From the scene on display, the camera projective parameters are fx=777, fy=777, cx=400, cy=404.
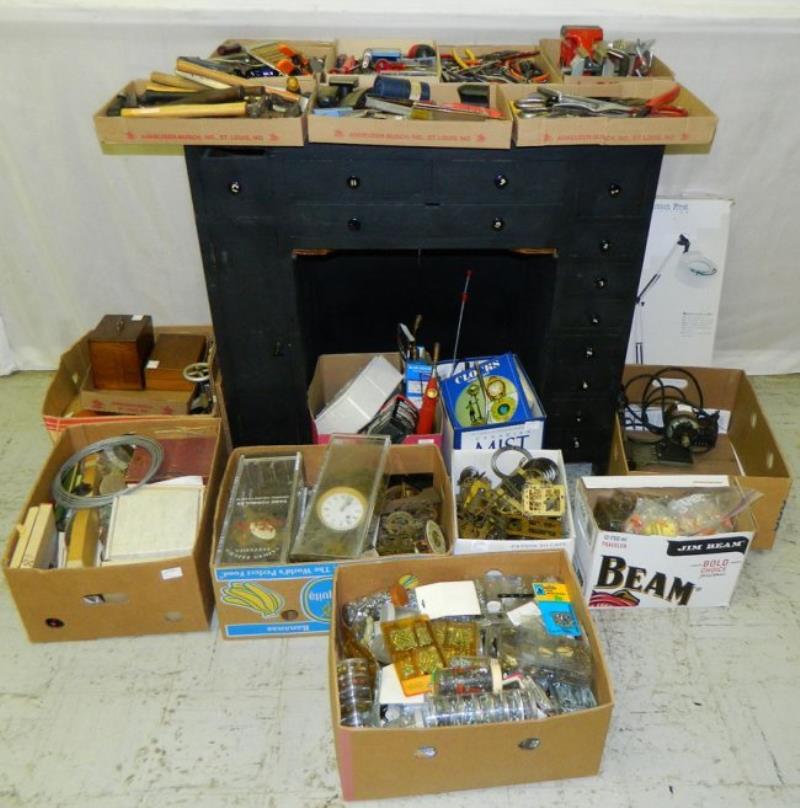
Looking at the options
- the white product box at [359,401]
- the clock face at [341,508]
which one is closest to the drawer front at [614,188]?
the white product box at [359,401]

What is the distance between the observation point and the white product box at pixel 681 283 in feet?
8.41

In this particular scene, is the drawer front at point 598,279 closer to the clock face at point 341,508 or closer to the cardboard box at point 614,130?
the cardboard box at point 614,130

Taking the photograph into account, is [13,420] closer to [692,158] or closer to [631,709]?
[631,709]

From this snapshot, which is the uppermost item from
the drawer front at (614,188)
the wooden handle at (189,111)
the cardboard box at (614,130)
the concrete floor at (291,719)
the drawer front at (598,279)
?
the wooden handle at (189,111)

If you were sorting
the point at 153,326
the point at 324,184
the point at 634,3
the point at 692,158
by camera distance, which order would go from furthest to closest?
the point at 153,326, the point at 692,158, the point at 634,3, the point at 324,184

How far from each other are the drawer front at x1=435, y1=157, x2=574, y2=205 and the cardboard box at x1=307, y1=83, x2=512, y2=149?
3.6 inches

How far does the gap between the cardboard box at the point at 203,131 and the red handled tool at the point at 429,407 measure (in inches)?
31.4

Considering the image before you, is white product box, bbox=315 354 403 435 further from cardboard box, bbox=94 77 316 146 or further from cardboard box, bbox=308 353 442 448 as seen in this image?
cardboard box, bbox=94 77 316 146

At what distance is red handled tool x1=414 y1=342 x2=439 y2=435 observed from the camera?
224 cm

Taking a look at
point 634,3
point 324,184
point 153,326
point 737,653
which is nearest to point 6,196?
point 153,326

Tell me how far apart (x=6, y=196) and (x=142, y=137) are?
108 centimetres

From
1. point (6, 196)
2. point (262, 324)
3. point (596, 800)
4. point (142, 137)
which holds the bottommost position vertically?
point (596, 800)

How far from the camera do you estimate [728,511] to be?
6.60ft

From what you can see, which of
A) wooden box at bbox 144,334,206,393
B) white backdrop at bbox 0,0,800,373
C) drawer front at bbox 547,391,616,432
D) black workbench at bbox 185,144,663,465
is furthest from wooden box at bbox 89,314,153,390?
drawer front at bbox 547,391,616,432
